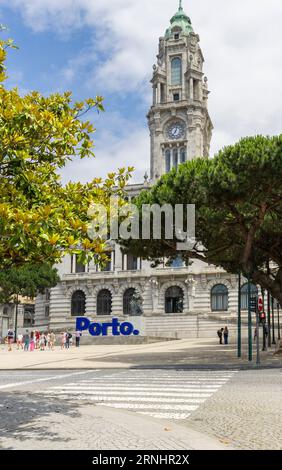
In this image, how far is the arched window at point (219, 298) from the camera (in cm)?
6098

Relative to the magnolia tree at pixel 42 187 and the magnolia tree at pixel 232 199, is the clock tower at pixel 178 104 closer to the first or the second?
the magnolia tree at pixel 232 199

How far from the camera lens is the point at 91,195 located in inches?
392

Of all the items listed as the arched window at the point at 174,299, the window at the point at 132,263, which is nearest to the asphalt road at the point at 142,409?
the arched window at the point at 174,299

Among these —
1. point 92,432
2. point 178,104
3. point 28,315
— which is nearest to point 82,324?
point 178,104

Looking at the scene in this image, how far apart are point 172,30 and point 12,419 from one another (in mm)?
75256

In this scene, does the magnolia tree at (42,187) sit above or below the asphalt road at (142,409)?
above

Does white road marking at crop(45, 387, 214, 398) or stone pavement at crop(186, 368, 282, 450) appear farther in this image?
white road marking at crop(45, 387, 214, 398)

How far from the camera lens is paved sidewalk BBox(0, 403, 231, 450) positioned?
7.08 meters

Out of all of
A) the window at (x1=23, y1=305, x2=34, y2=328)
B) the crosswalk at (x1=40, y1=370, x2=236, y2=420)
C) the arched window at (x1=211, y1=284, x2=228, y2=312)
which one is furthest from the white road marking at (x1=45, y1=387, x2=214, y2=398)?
the window at (x1=23, y1=305, x2=34, y2=328)

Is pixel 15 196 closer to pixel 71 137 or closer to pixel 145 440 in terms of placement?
pixel 71 137

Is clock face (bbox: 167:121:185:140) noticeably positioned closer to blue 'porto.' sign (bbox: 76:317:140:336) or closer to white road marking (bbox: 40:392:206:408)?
blue 'porto.' sign (bbox: 76:317:140:336)

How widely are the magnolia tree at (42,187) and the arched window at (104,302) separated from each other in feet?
187

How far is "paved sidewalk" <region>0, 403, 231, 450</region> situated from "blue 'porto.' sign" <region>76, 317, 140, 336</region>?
142 feet

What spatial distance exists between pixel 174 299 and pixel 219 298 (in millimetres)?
5768
